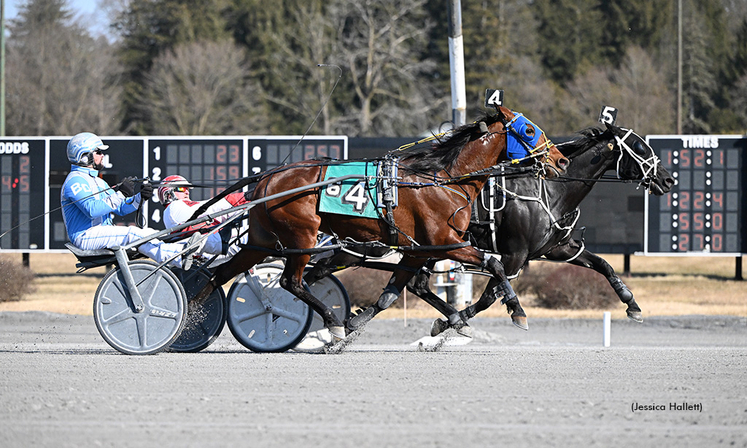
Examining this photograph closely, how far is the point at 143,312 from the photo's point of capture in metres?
8.07

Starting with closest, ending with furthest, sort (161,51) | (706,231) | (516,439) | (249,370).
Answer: (516,439) < (249,370) < (706,231) < (161,51)

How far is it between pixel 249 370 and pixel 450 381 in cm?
152

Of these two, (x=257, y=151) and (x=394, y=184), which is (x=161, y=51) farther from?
(x=394, y=184)

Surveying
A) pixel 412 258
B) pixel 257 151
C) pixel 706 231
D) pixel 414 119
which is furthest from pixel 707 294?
pixel 414 119

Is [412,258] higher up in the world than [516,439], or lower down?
higher up

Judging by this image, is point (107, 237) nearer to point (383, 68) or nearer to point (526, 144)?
point (526, 144)

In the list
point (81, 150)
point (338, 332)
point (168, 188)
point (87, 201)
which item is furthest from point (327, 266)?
point (81, 150)

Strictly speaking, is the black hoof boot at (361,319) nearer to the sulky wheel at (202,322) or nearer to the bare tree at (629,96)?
the sulky wheel at (202,322)

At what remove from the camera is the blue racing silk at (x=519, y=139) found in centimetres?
857

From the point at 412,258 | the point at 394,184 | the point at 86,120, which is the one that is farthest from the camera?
the point at 86,120

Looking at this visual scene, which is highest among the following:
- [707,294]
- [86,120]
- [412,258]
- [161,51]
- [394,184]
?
[161,51]

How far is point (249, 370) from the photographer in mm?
7258

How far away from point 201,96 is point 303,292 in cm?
2863

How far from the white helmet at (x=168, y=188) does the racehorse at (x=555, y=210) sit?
2.38 m
